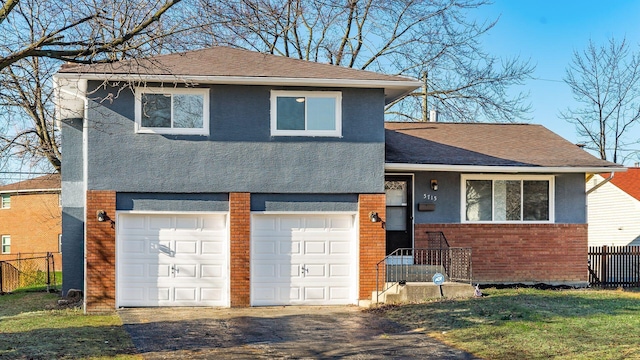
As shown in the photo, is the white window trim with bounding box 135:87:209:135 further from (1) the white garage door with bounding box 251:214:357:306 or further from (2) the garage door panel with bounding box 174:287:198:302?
(2) the garage door panel with bounding box 174:287:198:302

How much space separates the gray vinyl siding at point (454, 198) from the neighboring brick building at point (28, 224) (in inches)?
1150

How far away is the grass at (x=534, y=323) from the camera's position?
36.6 ft

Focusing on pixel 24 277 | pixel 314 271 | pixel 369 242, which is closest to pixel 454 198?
pixel 369 242

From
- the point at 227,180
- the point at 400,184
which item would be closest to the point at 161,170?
the point at 227,180

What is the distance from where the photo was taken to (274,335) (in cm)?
1309

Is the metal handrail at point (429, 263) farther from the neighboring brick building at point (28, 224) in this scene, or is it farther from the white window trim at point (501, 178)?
the neighboring brick building at point (28, 224)

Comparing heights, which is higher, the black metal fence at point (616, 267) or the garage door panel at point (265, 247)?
the garage door panel at point (265, 247)

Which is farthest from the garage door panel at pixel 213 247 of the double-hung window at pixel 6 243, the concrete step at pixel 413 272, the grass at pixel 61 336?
the double-hung window at pixel 6 243

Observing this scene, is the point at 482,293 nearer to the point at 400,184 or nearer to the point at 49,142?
the point at 400,184

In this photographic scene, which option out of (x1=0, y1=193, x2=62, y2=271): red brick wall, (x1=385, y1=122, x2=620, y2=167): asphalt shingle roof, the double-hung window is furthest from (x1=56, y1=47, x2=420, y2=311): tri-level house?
the double-hung window

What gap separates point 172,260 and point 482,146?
9.60m

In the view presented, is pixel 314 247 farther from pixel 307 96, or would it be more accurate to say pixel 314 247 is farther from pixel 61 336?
pixel 61 336

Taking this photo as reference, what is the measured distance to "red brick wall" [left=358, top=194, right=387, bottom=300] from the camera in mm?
17188

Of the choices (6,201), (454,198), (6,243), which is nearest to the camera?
(454,198)
